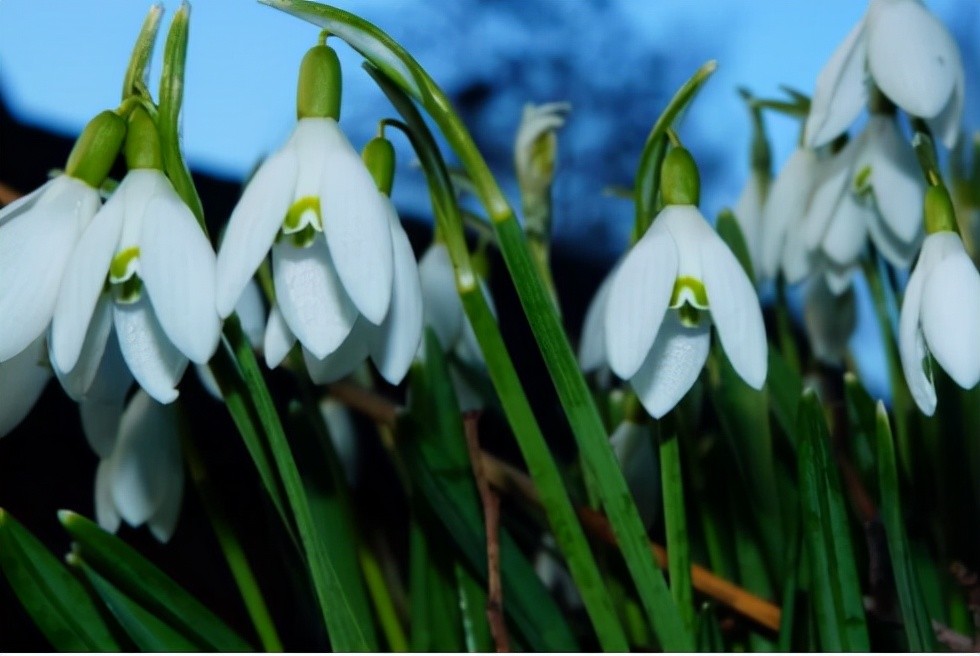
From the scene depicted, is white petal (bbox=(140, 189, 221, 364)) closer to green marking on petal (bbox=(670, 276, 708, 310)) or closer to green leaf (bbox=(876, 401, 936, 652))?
green marking on petal (bbox=(670, 276, 708, 310))

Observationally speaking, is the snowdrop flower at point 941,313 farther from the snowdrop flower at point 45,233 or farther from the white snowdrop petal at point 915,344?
the snowdrop flower at point 45,233

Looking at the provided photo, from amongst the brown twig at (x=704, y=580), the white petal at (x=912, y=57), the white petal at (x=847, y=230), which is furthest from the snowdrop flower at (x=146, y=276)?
the white petal at (x=847, y=230)

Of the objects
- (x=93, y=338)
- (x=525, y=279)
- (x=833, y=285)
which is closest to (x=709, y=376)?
(x=833, y=285)

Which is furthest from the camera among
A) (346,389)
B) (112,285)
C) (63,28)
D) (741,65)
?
(741,65)

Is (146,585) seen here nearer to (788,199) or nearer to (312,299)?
(312,299)

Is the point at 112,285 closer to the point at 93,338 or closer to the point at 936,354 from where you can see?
the point at 93,338

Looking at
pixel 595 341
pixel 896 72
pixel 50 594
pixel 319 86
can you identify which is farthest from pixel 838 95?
pixel 50 594
